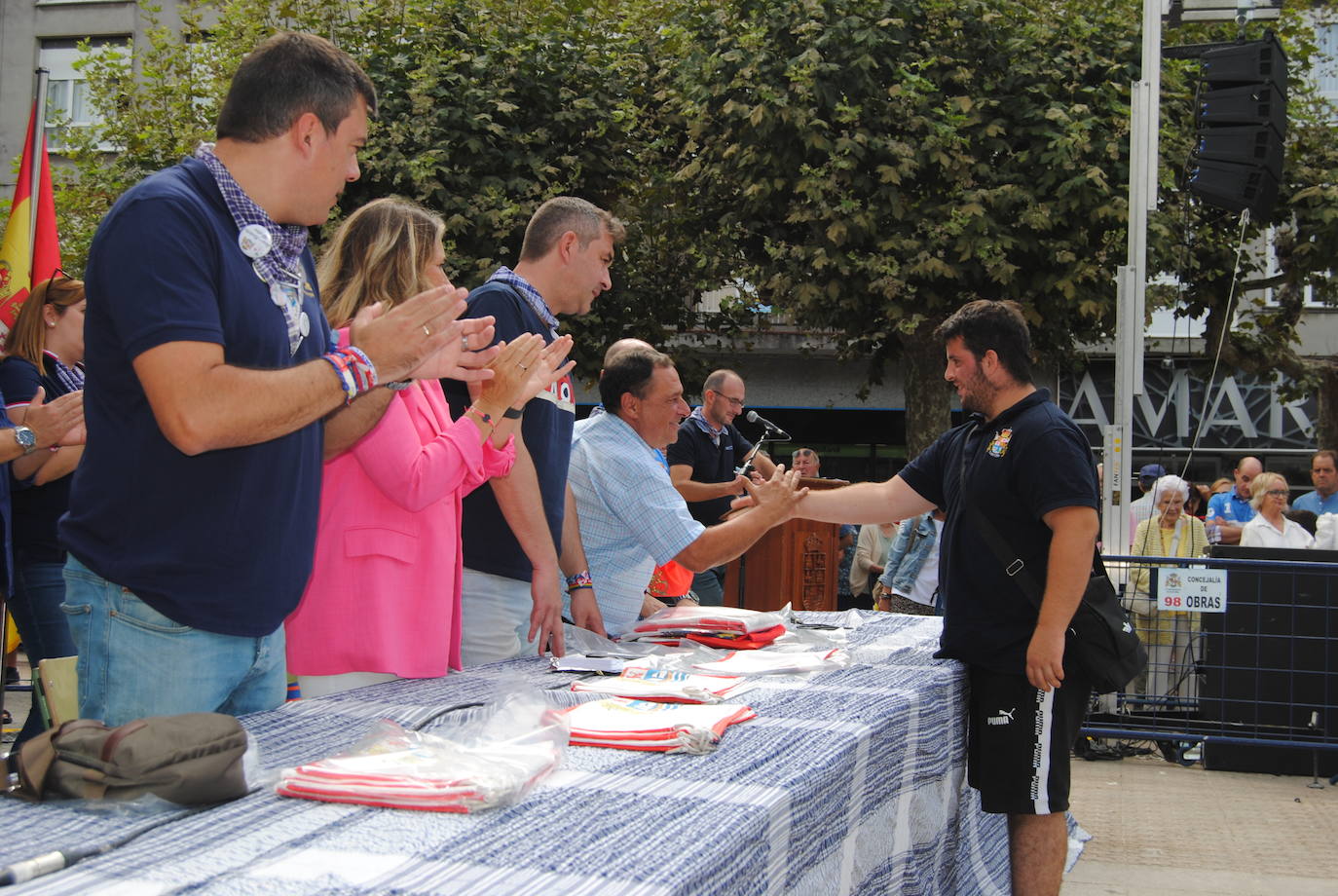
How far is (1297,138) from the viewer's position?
42.0ft

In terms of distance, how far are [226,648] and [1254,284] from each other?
47.6 ft

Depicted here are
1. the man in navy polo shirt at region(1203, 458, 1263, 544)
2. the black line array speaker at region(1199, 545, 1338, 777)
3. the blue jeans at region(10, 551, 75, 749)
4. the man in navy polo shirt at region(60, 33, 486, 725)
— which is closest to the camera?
the man in navy polo shirt at region(60, 33, 486, 725)

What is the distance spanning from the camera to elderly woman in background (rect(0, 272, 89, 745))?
4.10 meters

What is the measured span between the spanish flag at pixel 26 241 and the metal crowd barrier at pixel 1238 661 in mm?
6726

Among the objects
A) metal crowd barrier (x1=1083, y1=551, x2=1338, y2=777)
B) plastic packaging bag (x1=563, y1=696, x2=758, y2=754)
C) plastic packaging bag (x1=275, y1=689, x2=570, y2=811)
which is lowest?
metal crowd barrier (x1=1083, y1=551, x2=1338, y2=777)

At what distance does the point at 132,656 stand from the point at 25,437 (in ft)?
7.13

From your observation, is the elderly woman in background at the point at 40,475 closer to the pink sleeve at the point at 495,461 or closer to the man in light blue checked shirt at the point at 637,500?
the man in light blue checked shirt at the point at 637,500

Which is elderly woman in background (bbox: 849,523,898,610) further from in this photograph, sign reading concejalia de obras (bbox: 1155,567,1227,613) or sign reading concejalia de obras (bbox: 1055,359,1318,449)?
sign reading concejalia de obras (bbox: 1055,359,1318,449)

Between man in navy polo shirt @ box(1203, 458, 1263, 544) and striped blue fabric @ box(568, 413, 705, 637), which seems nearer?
striped blue fabric @ box(568, 413, 705, 637)

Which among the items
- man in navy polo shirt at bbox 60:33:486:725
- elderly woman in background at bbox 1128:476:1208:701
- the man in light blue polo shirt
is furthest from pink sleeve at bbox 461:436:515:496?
the man in light blue polo shirt

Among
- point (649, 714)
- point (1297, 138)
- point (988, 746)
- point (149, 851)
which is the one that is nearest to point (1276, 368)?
point (1297, 138)

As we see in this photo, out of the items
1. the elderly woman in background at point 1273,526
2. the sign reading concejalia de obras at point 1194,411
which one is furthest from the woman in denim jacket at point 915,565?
the sign reading concejalia de obras at point 1194,411

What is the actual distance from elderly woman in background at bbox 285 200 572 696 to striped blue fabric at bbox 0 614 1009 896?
0.37ft

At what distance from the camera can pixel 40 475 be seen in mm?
4141
